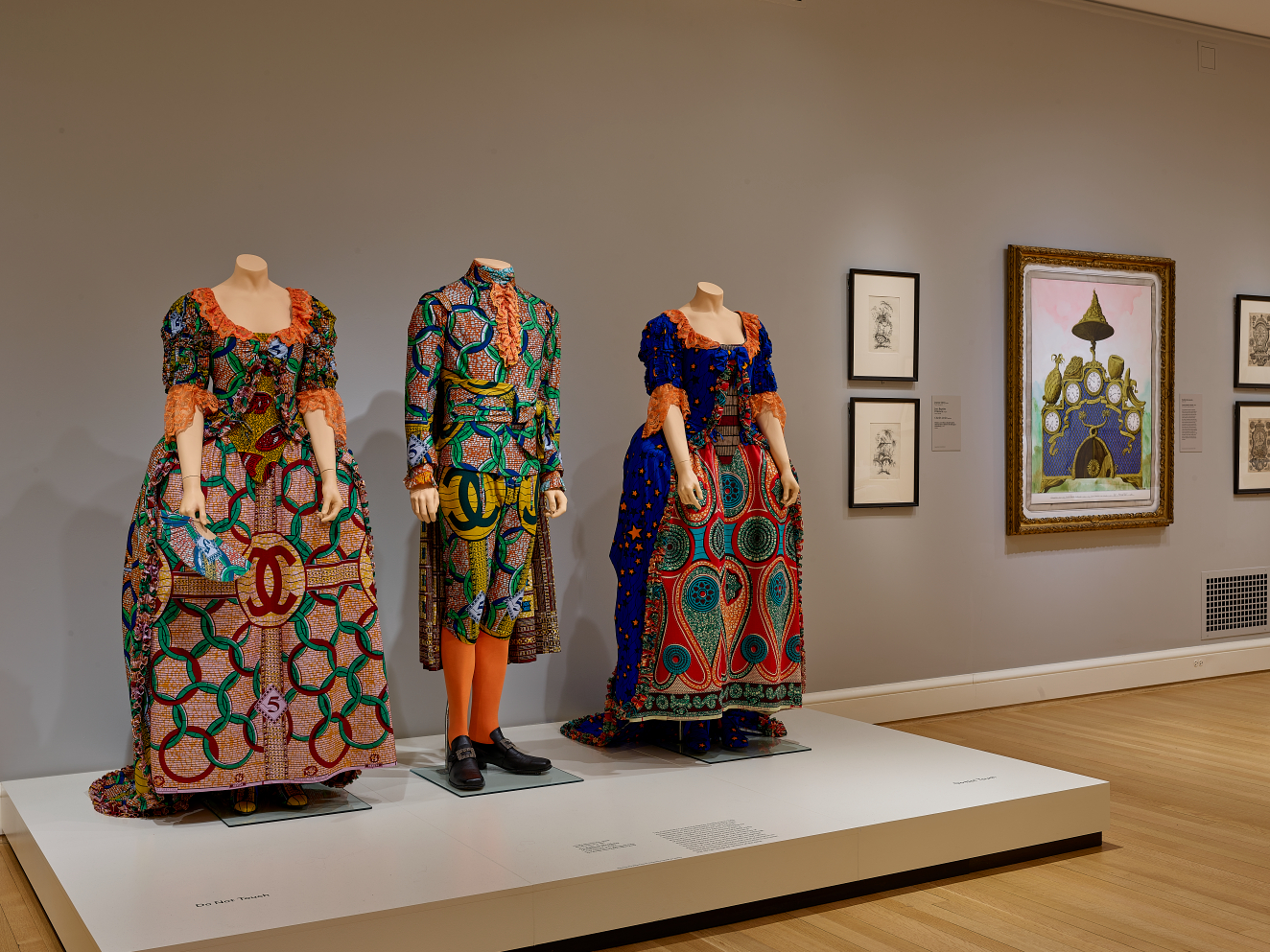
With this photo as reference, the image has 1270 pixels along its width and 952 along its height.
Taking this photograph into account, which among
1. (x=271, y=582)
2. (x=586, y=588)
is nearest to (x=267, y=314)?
(x=271, y=582)

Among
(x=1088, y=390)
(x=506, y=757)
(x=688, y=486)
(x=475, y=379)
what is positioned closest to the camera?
(x=475, y=379)

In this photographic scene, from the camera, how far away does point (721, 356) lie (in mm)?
4031

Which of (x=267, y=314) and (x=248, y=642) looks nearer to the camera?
(x=248, y=642)

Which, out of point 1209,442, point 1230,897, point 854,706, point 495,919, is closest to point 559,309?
point 854,706

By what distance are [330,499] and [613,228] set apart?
1.96 meters

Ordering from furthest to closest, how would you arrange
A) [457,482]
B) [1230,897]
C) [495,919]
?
1. [457,482]
2. [1230,897]
3. [495,919]

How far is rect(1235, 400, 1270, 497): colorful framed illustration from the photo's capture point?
657 centimetres

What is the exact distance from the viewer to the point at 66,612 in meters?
3.96

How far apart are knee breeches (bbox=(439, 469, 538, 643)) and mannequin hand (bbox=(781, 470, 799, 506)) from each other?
2.86 feet

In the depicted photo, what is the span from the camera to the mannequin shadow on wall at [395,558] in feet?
14.6

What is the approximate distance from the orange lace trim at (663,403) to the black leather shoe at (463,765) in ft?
3.86

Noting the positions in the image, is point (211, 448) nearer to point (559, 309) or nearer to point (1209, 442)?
point (559, 309)

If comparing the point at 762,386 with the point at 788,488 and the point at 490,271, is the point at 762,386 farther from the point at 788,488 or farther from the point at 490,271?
the point at 490,271

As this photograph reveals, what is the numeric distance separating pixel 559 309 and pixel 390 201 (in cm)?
76
